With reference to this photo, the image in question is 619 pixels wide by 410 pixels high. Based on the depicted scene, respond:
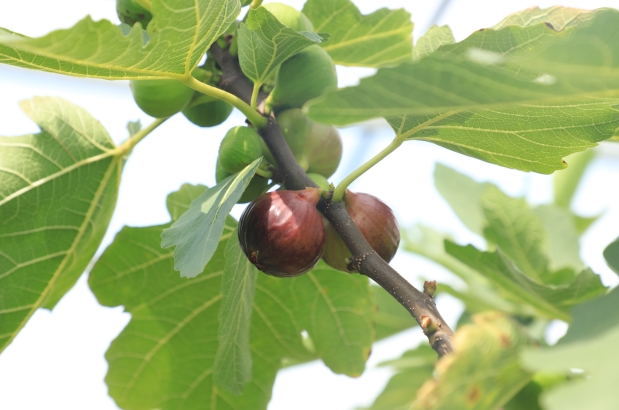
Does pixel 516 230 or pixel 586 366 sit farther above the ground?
pixel 516 230

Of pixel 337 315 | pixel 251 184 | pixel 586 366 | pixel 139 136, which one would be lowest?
pixel 586 366

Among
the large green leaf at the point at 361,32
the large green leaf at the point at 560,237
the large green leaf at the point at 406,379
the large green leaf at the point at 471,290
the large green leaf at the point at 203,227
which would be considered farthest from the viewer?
the large green leaf at the point at 560,237

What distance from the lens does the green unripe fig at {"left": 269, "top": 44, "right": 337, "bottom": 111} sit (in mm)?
1037

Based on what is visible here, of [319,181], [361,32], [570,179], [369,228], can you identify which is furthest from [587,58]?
[570,179]

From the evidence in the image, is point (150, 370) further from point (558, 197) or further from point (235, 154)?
point (558, 197)

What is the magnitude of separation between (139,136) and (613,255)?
89cm

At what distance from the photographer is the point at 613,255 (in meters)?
0.96

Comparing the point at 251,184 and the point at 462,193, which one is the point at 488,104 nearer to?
the point at 251,184

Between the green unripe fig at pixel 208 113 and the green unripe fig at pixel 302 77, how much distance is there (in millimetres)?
161

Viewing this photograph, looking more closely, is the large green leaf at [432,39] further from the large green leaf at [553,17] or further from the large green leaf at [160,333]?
the large green leaf at [160,333]

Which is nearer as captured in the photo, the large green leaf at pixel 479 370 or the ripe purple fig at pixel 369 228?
the large green leaf at pixel 479 370

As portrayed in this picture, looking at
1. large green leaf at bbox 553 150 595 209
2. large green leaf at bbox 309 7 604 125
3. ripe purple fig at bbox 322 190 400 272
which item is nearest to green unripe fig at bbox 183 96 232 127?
ripe purple fig at bbox 322 190 400 272

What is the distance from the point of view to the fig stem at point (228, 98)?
0.98 meters

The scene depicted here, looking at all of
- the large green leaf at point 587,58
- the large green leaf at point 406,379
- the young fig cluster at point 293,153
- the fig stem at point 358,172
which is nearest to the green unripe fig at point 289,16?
the young fig cluster at point 293,153
